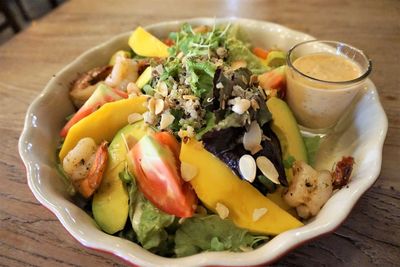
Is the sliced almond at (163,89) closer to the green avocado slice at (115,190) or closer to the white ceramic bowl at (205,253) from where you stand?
the green avocado slice at (115,190)

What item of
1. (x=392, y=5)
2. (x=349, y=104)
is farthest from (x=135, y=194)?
(x=392, y=5)

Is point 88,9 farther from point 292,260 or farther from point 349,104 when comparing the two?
point 292,260

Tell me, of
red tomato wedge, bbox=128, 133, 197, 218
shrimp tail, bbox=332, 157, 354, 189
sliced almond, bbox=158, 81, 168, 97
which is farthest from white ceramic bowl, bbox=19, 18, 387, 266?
sliced almond, bbox=158, 81, 168, 97

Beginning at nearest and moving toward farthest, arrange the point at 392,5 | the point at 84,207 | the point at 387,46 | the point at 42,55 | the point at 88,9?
1. the point at 84,207
2. the point at 387,46
3. the point at 42,55
4. the point at 392,5
5. the point at 88,9

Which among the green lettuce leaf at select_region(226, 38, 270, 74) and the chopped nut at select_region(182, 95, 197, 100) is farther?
the green lettuce leaf at select_region(226, 38, 270, 74)

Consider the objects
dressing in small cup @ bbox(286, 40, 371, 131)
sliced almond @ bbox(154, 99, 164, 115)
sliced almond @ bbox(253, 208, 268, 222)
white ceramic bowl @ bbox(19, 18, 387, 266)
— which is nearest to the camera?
white ceramic bowl @ bbox(19, 18, 387, 266)

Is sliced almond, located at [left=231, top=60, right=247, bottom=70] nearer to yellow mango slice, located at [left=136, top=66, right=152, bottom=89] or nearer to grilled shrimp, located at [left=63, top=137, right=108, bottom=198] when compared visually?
yellow mango slice, located at [left=136, top=66, right=152, bottom=89]

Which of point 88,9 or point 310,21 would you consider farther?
point 88,9
